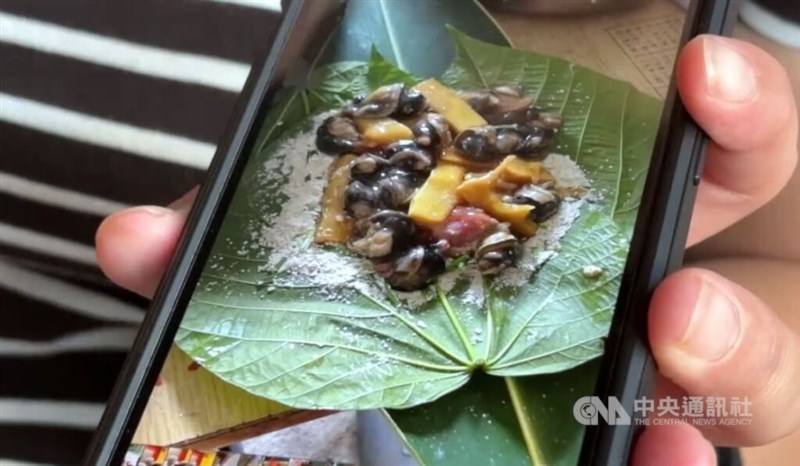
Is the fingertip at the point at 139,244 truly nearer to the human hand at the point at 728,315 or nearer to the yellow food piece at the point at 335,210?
the yellow food piece at the point at 335,210

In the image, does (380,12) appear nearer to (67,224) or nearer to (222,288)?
(222,288)

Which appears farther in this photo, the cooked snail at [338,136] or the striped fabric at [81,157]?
the striped fabric at [81,157]

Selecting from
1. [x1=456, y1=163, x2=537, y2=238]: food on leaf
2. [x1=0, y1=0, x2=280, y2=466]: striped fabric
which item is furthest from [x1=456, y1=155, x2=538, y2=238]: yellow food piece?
[x1=0, y1=0, x2=280, y2=466]: striped fabric

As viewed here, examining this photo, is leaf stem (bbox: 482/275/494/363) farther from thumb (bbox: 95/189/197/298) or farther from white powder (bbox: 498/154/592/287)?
thumb (bbox: 95/189/197/298)

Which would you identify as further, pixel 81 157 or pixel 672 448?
pixel 81 157

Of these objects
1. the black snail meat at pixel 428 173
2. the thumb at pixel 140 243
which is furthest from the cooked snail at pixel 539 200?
the thumb at pixel 140 243

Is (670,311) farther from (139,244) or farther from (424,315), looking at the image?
(139,244)

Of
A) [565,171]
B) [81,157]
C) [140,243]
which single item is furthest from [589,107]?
[81,157]

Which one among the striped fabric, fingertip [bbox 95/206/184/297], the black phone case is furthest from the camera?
the striped fabric
